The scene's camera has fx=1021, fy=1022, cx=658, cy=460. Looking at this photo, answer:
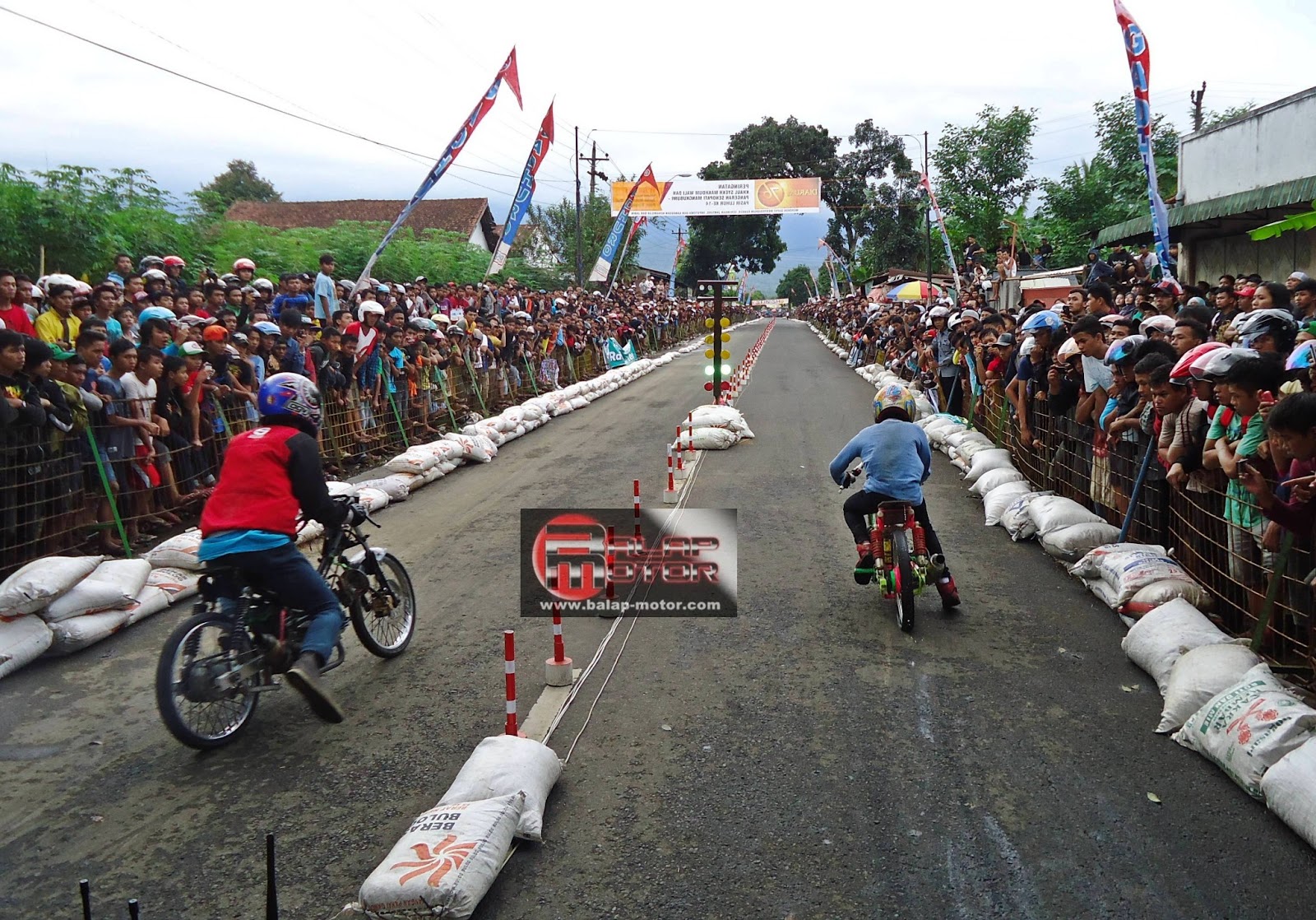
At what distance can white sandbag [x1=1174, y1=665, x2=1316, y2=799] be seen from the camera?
436 cm

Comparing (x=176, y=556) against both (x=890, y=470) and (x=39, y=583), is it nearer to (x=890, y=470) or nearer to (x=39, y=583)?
(x=39, y=583)

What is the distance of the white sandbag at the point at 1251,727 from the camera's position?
4.36 meters

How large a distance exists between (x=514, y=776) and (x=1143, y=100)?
12.9m

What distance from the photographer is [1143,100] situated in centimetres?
1332

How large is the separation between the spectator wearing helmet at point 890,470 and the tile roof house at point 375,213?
46.9 m

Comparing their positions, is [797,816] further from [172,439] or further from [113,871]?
[172,439]

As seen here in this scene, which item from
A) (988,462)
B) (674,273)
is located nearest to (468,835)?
(988,462)

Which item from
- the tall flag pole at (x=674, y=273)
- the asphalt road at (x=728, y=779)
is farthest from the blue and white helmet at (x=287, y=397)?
the tall flag pole at (x=674, y=273)

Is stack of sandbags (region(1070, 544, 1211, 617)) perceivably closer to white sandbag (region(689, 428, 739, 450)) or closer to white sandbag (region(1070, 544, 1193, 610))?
white sandbag (region(1070, 544, 1193, 610))

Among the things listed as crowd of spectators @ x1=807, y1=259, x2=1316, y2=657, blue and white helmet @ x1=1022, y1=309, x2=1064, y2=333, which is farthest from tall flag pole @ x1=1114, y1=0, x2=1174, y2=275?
blue and white helmet @ x1=1022, y1=309, x2=1064, y2=333

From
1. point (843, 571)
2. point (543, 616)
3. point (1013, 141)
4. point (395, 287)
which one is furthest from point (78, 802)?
point (1013, 141)

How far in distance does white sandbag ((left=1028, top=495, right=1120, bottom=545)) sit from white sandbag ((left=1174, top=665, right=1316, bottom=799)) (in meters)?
3.54

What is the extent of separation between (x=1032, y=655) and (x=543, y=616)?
3.19 metres

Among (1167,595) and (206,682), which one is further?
(1167,595)
